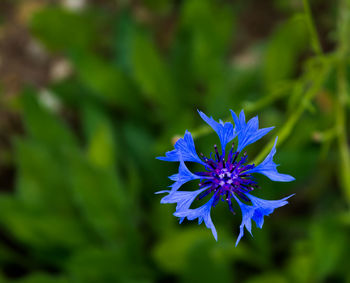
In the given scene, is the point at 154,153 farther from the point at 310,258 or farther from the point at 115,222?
the point at 310,258

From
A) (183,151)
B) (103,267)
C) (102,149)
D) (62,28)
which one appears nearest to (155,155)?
(102,149)

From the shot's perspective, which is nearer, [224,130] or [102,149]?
[224,130]

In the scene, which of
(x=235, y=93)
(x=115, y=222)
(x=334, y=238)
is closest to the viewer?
(x=334, y=238)

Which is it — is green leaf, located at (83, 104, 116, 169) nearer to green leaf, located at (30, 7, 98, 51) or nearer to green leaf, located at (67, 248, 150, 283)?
green leaf, located at (67, 248, 150, 283)

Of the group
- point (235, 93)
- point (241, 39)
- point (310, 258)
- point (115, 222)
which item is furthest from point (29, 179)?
point (241, 39)

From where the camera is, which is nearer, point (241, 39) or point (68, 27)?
point (68, 27)

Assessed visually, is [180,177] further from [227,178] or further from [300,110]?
[300,110]
